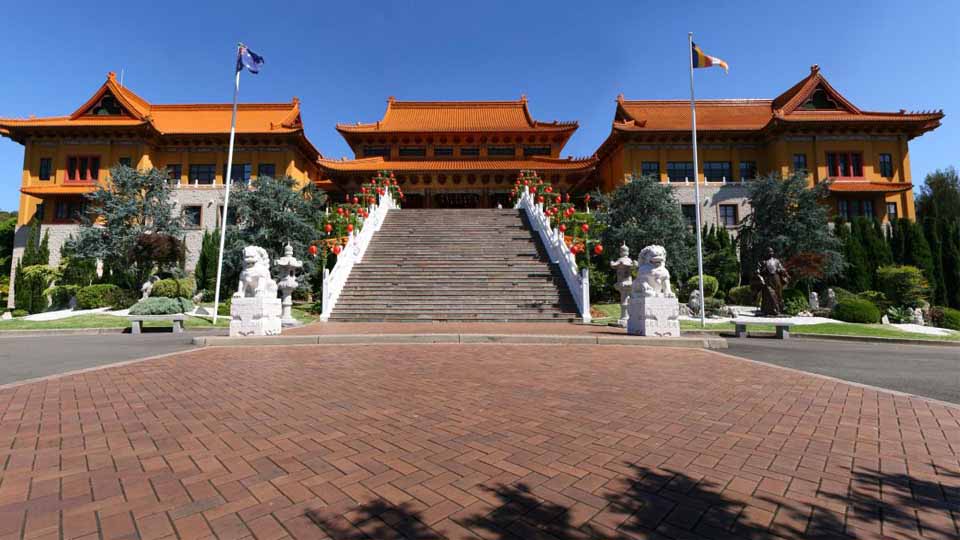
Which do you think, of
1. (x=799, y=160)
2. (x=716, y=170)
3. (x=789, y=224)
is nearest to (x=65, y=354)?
(x=789, y=224)

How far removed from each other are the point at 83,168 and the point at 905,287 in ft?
161

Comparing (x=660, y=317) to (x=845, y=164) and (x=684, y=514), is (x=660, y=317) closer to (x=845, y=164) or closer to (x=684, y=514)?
(x=684, y=514)

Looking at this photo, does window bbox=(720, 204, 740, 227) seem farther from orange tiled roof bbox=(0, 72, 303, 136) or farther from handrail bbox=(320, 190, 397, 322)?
orange tiled roof bbox=(0, 72, 303, 136)

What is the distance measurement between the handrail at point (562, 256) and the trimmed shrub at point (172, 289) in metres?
18.2

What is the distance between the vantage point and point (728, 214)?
29.7 meters

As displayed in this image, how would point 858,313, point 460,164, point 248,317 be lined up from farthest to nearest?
point 460,164 < point 858,313 < point 248,317

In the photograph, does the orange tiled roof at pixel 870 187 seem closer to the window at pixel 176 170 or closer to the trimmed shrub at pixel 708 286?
the trimmed shrub at pixel 708 286

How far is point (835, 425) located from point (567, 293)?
37.5 feet

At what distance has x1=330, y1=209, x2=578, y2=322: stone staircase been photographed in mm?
14188

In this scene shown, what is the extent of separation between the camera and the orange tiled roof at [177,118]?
2861 cm

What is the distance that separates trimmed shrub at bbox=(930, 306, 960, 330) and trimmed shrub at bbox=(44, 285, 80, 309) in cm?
4097

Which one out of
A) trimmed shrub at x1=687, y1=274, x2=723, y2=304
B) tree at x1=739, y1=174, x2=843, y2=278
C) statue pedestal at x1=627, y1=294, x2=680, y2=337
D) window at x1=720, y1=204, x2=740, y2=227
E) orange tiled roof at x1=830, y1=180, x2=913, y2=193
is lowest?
statue pedestal at x1=627, y1=294, x2=680, y2=337

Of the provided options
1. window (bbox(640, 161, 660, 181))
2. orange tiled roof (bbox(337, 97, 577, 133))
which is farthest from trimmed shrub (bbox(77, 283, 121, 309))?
window (bbox(640, 161, 660, 181))

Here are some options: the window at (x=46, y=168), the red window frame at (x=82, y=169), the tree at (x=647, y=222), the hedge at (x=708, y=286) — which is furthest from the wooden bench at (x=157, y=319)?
the window at (x=46, y=168)
